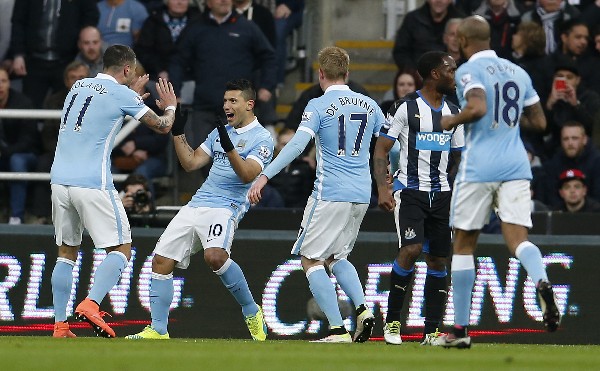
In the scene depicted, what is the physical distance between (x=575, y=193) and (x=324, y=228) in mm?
4409

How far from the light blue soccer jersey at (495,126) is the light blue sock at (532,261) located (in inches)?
20.0

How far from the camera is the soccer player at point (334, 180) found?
12.6m

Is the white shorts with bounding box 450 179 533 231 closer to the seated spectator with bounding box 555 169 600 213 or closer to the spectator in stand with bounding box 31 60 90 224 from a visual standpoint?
the seated spectator with bounding box 555 169 600 213

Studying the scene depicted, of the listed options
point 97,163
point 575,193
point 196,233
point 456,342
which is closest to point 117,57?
point 97,163

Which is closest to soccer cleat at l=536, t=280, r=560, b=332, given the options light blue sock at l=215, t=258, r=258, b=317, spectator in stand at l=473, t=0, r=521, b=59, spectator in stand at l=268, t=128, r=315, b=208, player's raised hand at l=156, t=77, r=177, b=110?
light blue sock at l=215, t=258, r=258, b=317

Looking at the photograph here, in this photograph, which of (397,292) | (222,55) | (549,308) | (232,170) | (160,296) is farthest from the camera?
(222,55)

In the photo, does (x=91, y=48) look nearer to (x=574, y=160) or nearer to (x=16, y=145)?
(x=16, y=145)

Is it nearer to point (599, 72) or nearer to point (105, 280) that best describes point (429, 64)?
point (105, 280)

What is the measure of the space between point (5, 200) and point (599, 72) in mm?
7132

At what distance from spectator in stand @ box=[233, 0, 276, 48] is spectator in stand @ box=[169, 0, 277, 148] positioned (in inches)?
31.3

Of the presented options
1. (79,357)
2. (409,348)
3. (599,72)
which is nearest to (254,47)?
(599,72)

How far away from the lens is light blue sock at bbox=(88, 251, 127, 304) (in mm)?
12470

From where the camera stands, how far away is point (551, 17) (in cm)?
1847

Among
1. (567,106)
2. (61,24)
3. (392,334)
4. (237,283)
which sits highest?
(61,24)
